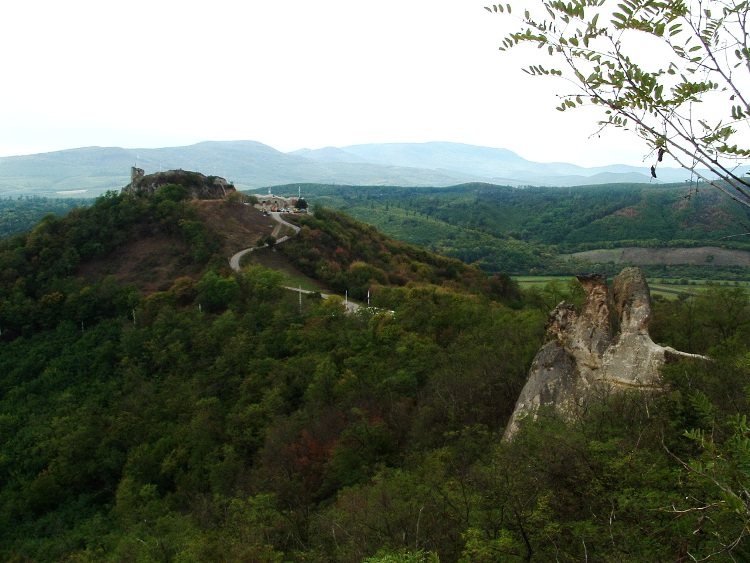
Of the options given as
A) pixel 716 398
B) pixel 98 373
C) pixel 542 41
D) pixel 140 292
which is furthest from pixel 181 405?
pixel 542 41

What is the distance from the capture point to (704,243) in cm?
7956

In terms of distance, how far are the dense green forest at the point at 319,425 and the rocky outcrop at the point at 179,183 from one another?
17.4 ft

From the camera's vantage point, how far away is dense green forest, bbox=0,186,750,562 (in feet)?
24.1

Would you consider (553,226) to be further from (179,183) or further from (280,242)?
(179,183)

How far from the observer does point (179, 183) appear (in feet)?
166

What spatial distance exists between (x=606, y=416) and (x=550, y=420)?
1.57 meters

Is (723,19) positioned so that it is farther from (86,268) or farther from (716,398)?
(86,268)

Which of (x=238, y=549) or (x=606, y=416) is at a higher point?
(x=606, y=416)

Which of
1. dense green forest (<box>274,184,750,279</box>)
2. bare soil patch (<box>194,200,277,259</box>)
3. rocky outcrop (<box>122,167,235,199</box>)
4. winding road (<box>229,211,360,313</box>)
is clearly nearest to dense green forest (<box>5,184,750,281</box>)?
dense green forest (<box>274,184,750,279</box>)

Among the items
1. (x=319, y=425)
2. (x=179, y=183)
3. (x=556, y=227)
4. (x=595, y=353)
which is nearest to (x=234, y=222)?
(x=179, y=183)

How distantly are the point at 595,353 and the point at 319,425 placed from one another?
9.84 m

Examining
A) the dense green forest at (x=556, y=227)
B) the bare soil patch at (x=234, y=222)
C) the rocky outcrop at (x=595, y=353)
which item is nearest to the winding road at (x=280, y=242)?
the bare soil patch at (x=234, y=222)

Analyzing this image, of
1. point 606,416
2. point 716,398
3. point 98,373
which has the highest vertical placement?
point 716,398

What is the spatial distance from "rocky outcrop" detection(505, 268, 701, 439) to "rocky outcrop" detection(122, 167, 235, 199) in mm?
42520
